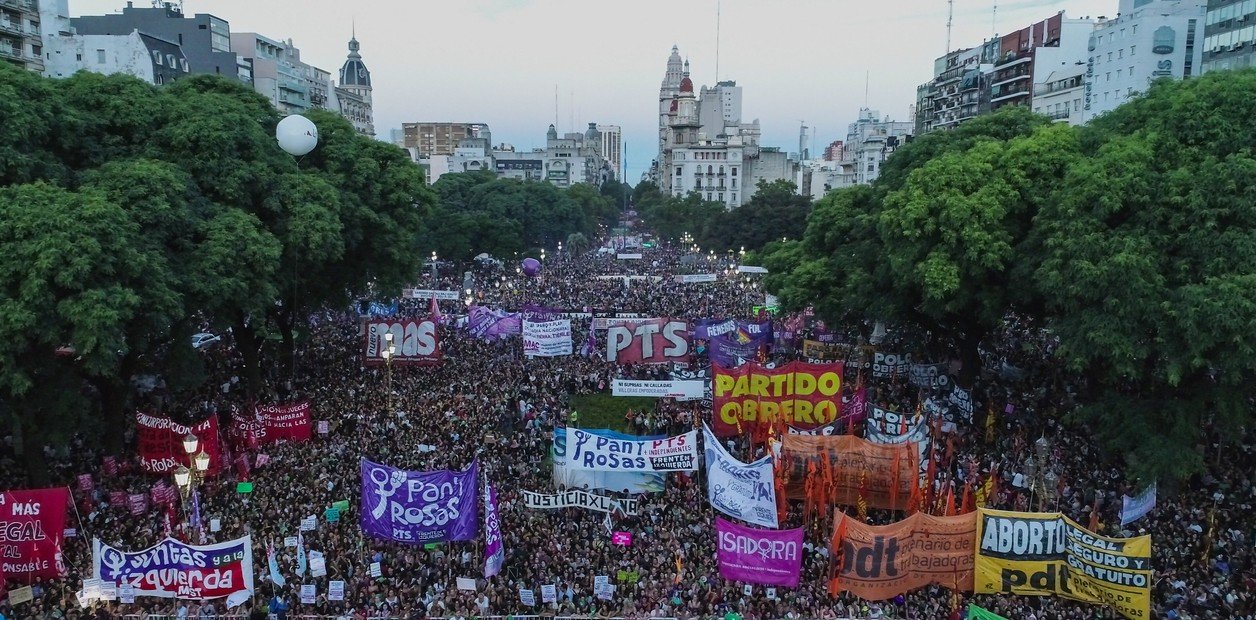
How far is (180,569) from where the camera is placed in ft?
42.4

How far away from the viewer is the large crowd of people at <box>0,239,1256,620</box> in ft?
43.9

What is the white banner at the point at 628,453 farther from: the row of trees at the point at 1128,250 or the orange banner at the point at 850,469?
the row of trees at the point at 1128,250

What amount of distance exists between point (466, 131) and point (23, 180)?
17120cm

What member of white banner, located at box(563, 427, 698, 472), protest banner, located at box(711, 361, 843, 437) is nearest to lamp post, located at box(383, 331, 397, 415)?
white banner, located at box(563, 427, 698, 472)

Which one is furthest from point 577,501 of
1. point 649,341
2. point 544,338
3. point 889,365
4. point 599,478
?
point 889,365

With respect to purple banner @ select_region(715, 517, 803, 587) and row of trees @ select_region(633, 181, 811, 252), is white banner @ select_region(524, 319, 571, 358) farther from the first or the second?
row of trees @ select_region(633, 181, 811, 252)

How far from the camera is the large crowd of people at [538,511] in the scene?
13.4 metres

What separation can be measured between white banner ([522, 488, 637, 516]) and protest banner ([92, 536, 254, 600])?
469 centimetres

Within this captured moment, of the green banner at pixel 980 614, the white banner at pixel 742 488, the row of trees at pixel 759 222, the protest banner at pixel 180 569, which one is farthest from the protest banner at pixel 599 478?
the row of trees at pixel 759 222

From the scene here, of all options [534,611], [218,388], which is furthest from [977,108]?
[534,611]

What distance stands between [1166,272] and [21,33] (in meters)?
43.6

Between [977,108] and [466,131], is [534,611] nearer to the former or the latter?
[977,108]

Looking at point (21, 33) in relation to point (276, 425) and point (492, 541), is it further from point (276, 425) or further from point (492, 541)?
point (492, 541)

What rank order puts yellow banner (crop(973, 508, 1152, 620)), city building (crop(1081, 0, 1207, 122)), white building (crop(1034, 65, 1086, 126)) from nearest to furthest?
yellow banner (crop(973, 508, 1152, 620)) < city building (crop(1081, 0, 1207, 122)) < white building (crop(1034, 65, 1086, 126))
